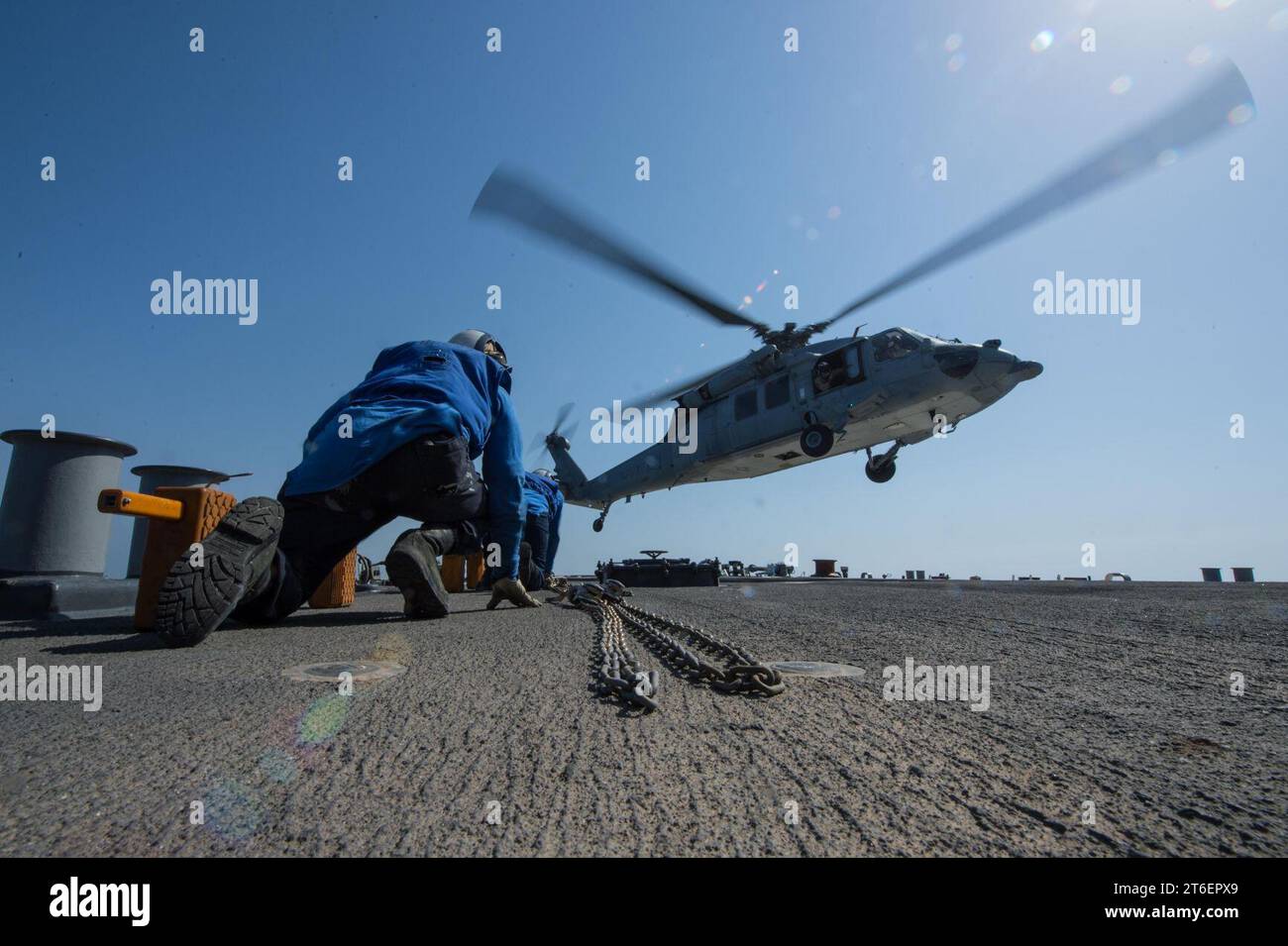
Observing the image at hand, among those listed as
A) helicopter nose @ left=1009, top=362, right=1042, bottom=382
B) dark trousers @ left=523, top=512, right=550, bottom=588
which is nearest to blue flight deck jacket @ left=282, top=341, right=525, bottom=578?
dark trousers @ left=523, top=512, right=550, bottom=588

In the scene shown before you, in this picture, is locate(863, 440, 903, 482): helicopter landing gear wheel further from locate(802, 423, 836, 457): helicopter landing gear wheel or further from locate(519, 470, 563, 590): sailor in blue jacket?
locate(519, 470, 563, 590): sailor in blue jacket

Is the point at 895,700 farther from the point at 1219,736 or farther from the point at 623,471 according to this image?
the point at 623,471

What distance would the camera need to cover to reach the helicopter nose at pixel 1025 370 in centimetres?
1172

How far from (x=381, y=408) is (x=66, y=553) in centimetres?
465

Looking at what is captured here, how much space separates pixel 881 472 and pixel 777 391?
3.44m

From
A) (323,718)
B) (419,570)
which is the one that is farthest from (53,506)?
(323,718)

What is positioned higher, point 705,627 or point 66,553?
point 66,553

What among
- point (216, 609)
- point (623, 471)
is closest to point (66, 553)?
point (216, 609)

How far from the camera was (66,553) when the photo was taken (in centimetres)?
577

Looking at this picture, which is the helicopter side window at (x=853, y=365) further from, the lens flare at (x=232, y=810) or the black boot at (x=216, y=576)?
the lens flare at (x=232, y=810)

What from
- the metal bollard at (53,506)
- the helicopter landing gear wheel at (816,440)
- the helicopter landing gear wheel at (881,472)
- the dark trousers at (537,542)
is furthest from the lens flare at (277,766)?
the helicopter landing gear wheel at (881,472)

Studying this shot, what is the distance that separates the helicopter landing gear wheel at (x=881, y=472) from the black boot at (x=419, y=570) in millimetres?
13113

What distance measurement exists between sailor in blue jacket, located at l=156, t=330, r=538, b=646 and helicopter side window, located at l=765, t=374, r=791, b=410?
11048 millimetres
